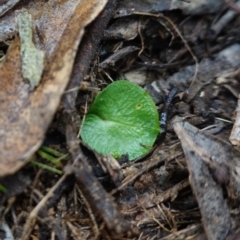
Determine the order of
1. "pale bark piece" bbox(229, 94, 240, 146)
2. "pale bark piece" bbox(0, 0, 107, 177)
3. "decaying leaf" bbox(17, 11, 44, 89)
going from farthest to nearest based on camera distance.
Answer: "pale bark piece" bbox(229, 94, 240, 146) → "decaying leaf" bbox(17, 11, 44, 89) → "pale bark piece" bbox(0, 0, 107, 177)

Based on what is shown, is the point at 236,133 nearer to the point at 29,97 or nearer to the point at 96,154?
the point at 96,154

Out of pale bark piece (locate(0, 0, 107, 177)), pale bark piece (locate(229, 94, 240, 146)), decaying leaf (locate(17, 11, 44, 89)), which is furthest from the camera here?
pale bark piece (locate(229, 94, 240, 146))

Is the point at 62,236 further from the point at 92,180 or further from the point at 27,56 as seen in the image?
the point at 27,56

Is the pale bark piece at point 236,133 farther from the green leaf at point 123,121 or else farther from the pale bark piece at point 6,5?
the pale bark piece at point 6,5

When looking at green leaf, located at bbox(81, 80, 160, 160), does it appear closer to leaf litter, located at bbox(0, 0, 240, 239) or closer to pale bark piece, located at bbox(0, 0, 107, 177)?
leaf litter, located at bbox(0, 0, 240, 239)

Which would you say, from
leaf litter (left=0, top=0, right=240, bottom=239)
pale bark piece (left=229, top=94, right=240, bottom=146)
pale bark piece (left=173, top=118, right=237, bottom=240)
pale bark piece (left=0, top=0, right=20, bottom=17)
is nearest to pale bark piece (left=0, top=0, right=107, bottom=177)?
leaf litter (left=0, top=0, right=240, bottom=239)

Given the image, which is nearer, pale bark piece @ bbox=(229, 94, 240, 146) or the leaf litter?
the leaf litter

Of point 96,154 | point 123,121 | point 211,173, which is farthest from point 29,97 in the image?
point 211,173
